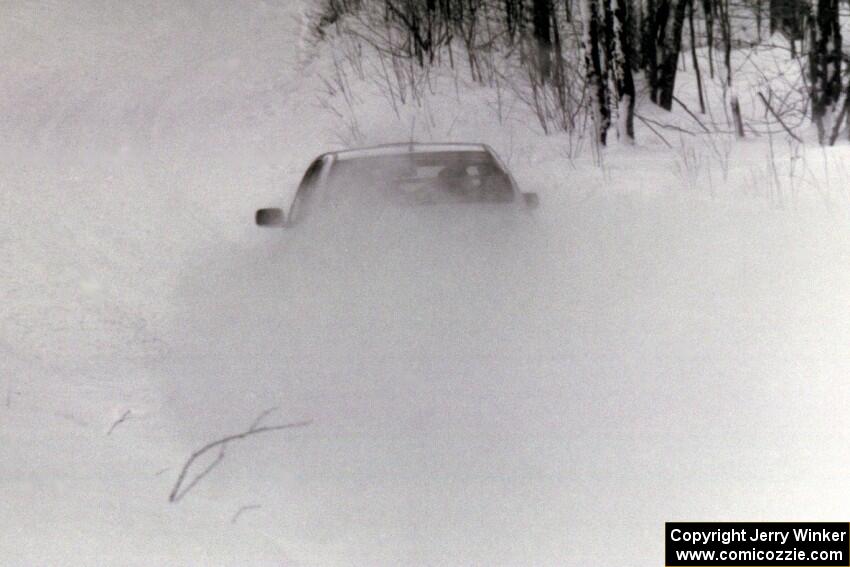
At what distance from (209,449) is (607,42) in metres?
1.48

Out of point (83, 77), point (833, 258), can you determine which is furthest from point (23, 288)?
point (833, 258)

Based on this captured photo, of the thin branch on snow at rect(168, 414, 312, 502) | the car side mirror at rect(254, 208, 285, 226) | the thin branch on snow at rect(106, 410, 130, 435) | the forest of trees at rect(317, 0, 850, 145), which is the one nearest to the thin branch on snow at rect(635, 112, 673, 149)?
the forest of trees at rect(317, 0, 850, 145)

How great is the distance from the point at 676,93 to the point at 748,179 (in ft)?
0.97

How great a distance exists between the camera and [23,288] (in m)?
2.59

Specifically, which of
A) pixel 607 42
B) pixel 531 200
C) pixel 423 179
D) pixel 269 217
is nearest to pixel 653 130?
pixel 607 42

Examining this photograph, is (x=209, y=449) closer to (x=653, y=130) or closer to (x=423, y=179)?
(x=423, y=179)

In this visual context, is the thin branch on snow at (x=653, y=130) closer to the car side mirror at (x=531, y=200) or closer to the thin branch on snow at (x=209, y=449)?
the car side mirror at (x=531, y=200)

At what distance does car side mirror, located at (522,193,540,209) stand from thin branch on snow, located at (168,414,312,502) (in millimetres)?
798

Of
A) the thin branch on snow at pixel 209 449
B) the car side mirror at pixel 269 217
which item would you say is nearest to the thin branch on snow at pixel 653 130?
the car side mirror at pixel 269 217

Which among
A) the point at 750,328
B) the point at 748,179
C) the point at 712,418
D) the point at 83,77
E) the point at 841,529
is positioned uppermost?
the point at 83,77

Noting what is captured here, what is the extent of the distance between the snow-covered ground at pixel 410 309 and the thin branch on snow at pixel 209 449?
29 millimetres

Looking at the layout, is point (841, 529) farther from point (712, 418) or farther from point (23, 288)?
point (23, 288)

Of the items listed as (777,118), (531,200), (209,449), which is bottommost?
(209,449)

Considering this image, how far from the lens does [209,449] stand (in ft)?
8.14
